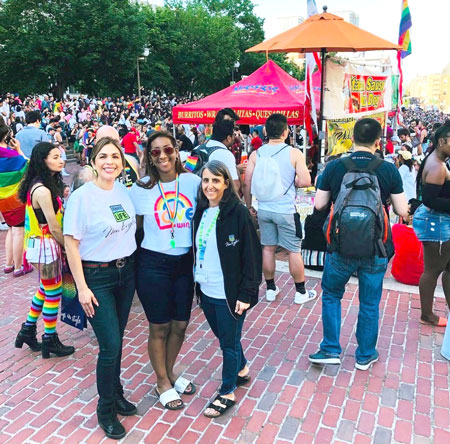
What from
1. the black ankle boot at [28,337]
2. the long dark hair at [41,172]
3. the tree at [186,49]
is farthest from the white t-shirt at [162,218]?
the tree at [186,49]

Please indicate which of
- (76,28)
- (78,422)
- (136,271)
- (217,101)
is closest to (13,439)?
(78,422)

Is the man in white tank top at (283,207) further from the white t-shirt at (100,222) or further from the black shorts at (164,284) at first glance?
the white t-shirt at (100,222)

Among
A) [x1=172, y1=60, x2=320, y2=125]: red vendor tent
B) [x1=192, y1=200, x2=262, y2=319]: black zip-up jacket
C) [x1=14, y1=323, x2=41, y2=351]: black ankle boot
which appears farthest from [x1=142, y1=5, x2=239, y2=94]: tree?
[x1=192, y1=200, x2=262, y2=319]: black zip-up jacket

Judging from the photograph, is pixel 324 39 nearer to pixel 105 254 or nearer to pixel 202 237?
pixel 202 237

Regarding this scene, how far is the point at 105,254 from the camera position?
8.93 feet

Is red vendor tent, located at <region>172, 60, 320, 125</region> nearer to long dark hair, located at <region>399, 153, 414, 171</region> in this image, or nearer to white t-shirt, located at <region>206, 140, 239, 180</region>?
long dark hair, located at <region>399, 153, 414, 171</region>

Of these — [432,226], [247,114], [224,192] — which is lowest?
[432,226]

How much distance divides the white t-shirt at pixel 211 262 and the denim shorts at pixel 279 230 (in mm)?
1799

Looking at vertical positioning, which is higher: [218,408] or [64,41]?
[64,41]

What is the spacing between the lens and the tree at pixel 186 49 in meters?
38.5

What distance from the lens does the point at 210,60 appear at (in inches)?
1672

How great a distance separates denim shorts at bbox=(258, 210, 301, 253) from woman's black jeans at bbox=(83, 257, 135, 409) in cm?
201

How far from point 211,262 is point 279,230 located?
1896 mm

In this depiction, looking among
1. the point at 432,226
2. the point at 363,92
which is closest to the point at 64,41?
the point at 363,92
